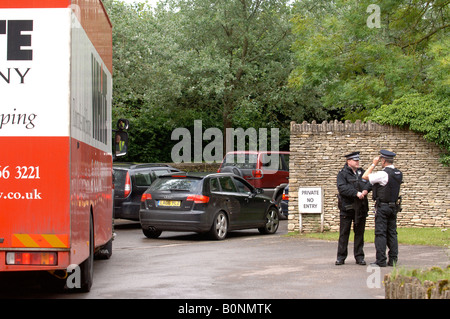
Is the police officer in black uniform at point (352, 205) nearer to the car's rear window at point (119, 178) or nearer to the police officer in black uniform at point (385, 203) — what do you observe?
the police officer in black uniform at point (385, 203)

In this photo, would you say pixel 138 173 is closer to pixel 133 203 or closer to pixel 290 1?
pixel 133 203

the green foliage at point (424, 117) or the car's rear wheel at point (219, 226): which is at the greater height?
the green foliage at point (424, 117)

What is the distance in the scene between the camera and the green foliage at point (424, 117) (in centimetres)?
1895

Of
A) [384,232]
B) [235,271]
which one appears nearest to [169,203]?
[235,271]

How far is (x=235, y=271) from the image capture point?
1165cm

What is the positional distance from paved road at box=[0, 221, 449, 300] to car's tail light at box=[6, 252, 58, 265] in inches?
62.8

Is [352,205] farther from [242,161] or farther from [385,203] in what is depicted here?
[242,161]

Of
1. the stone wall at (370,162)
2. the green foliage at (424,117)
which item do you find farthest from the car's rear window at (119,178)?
the green foliage at (424,117)

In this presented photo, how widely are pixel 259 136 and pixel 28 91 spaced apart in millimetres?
32769

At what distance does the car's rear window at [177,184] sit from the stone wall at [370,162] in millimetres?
3104

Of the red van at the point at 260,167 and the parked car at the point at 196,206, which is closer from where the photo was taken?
the parked car at the point at 196,206

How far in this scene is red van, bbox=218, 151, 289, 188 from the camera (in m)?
25.9

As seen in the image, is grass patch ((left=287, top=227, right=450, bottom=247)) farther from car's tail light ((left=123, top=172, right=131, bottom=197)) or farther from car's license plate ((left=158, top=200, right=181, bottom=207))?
car's tail light ((left=123, top=172, right=131, bottom=197))

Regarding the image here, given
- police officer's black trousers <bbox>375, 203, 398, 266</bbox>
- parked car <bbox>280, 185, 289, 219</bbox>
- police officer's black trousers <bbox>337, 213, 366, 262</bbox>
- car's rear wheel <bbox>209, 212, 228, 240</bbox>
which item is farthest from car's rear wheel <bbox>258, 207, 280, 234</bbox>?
police officer's black trousers <bbox>375, 203, 398, 266</bbox>
